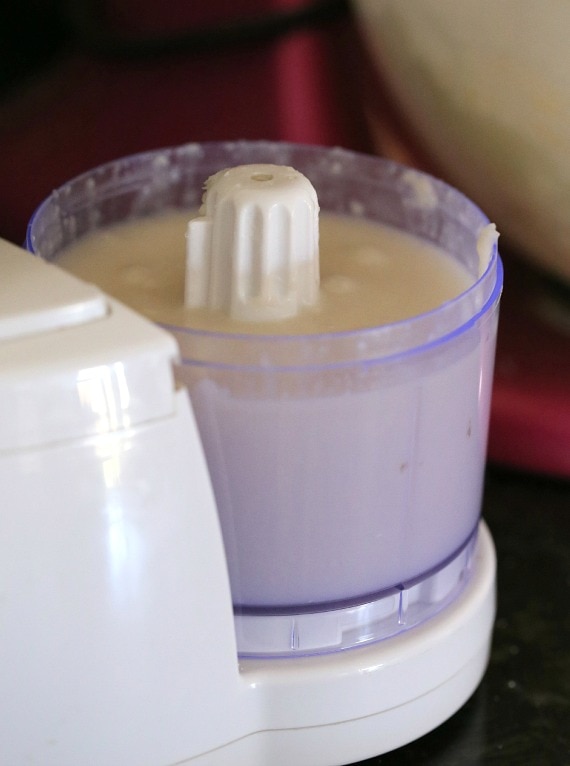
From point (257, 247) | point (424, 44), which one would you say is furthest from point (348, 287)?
point (424, 44)

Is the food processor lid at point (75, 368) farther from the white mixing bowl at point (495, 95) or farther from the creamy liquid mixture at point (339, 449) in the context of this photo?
the white mixing bowl at point (495, 95)

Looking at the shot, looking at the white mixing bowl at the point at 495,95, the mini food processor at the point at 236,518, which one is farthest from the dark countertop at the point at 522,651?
the white mixing bowl at the point at 495,95

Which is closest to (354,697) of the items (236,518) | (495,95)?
(236,518)

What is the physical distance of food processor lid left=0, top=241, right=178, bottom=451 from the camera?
0.84 ft

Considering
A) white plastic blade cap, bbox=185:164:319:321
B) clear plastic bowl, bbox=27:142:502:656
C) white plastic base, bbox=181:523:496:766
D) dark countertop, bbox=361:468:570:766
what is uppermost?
white plastic blade cap, bbox=185:164:319:321

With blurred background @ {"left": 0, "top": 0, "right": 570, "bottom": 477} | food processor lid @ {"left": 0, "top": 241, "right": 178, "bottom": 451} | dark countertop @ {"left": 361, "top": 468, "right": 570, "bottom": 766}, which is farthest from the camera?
blurred background @ {"left": 0, "top": 0, "right": 570, "bottom": 477}

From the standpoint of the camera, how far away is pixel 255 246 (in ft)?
1.11

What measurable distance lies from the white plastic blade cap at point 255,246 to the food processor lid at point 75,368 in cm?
7

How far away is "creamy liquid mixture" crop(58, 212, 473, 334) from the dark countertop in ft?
0.45

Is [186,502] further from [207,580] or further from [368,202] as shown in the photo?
[368,202]

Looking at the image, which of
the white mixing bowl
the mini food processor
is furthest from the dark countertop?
the white mixing bowl

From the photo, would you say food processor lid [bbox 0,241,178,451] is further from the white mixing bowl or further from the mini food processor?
the white mixing bowl

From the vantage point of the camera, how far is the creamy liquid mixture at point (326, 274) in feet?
1.14

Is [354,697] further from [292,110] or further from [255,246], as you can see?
[292,110]
